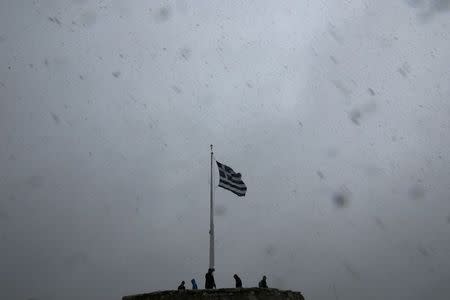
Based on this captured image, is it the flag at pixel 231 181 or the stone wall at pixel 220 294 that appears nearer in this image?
the stone wall at pixel 220 294

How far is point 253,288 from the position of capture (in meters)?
10.4

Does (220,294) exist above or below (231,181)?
below

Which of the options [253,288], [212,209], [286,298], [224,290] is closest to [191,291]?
[224,290]

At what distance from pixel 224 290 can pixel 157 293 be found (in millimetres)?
1854

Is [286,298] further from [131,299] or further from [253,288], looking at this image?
[131,299]

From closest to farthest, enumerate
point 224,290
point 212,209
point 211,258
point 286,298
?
point 224,290
point 286,298
point 211,258
point 212,209

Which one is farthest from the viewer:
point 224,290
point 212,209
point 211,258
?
point 212,209

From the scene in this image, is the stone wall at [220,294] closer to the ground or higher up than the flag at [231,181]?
closer to the ground

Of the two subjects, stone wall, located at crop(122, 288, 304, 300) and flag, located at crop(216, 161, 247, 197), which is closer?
stone wall, located at crop(122, 288, 304, 300)

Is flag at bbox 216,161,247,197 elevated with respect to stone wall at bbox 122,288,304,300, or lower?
elevated

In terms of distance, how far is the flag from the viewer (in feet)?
48.9

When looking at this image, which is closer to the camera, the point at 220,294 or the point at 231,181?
the point at 220,294

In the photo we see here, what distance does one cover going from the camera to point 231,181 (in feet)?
49.5

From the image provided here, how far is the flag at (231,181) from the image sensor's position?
14891mm
